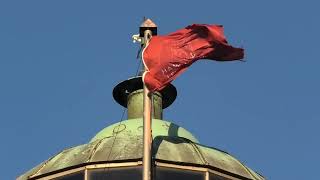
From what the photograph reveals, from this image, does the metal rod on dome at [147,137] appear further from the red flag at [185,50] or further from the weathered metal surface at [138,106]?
the weathered metal surface at [138,106]

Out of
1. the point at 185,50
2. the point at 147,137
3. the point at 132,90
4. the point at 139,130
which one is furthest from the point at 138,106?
the point at 147,137

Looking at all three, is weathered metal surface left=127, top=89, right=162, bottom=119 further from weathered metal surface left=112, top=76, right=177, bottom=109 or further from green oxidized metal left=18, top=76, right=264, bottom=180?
green oxidized metal left=18, top=76, right=264, bottom=180

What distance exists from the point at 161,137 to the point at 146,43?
9.36 feet

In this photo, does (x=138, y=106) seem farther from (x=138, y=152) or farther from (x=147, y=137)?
(x=147, y=137)

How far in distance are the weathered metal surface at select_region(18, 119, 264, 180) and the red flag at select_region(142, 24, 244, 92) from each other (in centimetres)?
205

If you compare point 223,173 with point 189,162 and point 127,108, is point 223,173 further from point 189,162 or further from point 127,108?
point 127,108

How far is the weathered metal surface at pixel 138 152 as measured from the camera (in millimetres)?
35594

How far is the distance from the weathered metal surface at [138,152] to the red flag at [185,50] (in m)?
2.05

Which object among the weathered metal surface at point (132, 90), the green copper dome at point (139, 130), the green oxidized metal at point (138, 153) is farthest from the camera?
the weathered metal surface at point (132, 90)

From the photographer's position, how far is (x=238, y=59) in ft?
121

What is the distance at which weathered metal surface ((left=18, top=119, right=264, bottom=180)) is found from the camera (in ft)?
117

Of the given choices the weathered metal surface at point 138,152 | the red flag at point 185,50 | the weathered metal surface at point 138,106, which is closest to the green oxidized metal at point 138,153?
the weathered metal surface at point 138,152

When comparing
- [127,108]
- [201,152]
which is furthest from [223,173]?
[127,108]

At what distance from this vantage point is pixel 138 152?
35375 millimetres
